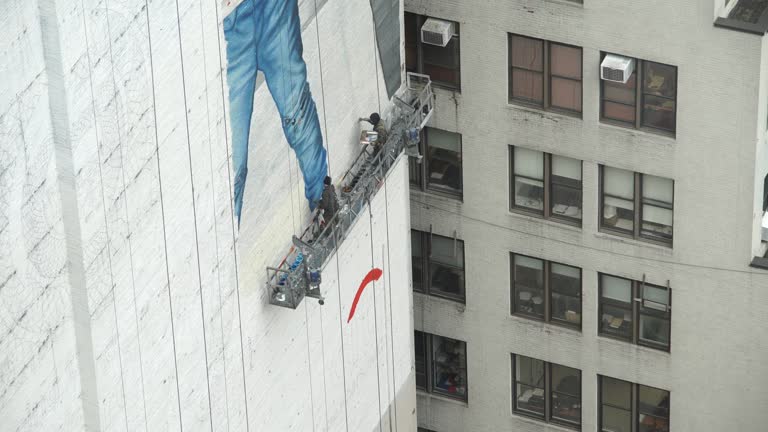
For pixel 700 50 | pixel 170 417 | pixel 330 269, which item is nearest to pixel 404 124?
pixel 330 269

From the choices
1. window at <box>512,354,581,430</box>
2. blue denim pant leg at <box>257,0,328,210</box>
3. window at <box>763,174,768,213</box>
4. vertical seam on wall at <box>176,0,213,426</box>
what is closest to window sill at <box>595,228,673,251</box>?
window at <box>763,174,768,213</box>

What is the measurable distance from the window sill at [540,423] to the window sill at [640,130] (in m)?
11.3

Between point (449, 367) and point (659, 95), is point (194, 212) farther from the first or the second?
point (449, 367)

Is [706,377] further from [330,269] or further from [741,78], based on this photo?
[330,269]

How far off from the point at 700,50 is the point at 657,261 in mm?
7278

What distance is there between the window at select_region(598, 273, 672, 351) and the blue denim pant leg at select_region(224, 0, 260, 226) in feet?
57.2

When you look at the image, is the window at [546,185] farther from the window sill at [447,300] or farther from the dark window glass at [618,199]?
the window sill at [447,300]

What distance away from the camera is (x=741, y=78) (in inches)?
2062

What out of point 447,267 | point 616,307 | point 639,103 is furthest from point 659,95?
point 447,267

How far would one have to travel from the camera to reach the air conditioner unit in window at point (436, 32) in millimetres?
55031

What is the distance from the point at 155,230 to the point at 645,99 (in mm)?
19032

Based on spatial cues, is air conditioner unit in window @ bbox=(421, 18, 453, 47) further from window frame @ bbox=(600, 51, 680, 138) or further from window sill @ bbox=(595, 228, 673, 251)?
window sill @ bbox=(595, 228, 673, 251)

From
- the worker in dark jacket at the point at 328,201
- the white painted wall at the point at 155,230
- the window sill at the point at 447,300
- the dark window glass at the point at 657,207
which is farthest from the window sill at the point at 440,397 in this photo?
the worker in dark jacket at the point at 328,201

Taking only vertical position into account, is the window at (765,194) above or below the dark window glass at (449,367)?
above
